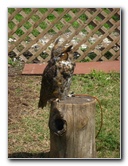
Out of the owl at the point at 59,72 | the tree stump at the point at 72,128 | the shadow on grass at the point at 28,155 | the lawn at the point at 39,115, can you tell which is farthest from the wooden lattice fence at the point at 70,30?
the tree stump at the point at 72,128

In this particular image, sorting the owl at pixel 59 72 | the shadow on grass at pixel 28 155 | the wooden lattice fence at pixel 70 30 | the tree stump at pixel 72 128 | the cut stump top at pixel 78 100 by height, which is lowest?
the shadow on grass at pixel 28 155

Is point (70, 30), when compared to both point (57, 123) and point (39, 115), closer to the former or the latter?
point (39, 115)

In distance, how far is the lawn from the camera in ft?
14.7

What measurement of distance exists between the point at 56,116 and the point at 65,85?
1.02 feet

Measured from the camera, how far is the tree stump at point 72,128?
3.63 meters

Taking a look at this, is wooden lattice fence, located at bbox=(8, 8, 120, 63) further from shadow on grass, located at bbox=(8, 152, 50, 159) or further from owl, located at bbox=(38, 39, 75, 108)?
owl, located at bbox=(38, 39, 75, 108)

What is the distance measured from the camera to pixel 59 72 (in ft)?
12.5

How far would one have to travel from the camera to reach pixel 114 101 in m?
5.38

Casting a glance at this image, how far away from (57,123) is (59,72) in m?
0.42

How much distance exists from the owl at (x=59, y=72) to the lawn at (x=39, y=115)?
2.45 ft

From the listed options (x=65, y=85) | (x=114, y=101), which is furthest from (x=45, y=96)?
(x=114, y=101)

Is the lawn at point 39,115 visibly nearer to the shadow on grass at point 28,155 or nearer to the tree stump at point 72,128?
the shadow on grass at point 28,155
